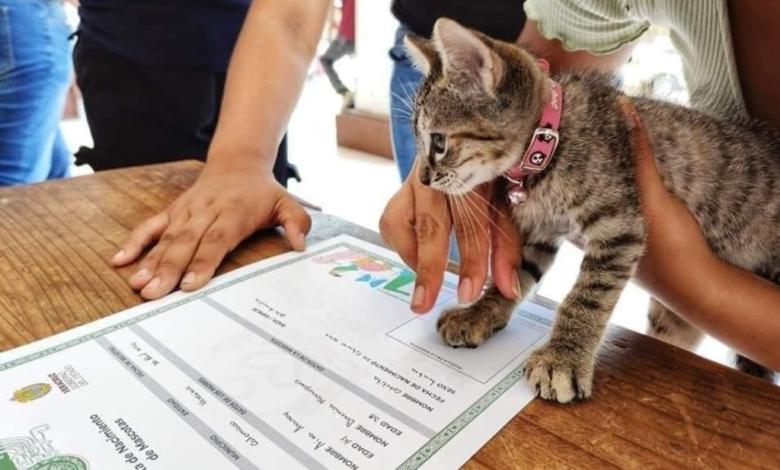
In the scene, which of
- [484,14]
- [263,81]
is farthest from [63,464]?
[484,14]

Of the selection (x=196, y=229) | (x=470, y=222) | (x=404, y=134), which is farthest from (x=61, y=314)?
(x=404, y=134)

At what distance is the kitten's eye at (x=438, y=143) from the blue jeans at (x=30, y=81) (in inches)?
51.2

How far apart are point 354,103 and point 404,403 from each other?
3562 millimetres

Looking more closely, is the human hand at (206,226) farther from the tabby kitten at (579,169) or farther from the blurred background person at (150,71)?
the blurred background person at (150,71)

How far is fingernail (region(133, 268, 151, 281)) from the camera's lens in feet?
2.26

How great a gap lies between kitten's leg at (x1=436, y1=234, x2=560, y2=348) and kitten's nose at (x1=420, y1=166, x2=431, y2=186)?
0.53 feet

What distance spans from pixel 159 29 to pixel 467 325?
2.95 ft

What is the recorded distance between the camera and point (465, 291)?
67cm

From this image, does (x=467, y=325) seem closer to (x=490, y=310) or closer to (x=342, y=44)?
(x=490, y=310)

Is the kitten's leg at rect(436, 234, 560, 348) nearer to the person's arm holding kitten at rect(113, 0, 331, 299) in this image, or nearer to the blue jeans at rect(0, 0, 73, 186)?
the person's arm holding kitten at rect(113, 0, 331, 299)

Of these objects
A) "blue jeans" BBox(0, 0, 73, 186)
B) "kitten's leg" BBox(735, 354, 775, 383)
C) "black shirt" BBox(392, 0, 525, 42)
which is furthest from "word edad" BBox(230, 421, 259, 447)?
"blue jeans" BBox(0, 0, 73, 186)

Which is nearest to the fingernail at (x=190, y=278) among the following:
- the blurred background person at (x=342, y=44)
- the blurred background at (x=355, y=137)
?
the blurred background at (x=355, y=137)

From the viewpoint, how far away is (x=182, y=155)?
128 cm

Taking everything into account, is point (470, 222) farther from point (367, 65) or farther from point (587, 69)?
point (367, 65)
